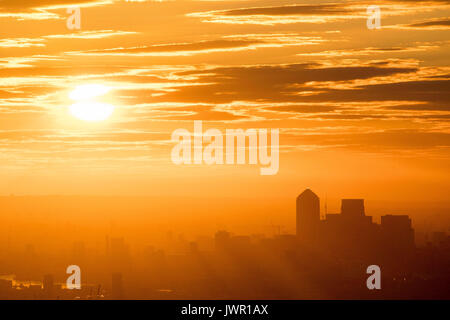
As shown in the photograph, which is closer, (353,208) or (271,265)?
(271,265)

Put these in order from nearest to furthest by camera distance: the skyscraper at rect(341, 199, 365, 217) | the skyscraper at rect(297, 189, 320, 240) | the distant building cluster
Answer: the distant building cluster < the skyscraper at rect(297, 189, 320, 240) < the skyscraper at rect(341, 199, 365, 217)

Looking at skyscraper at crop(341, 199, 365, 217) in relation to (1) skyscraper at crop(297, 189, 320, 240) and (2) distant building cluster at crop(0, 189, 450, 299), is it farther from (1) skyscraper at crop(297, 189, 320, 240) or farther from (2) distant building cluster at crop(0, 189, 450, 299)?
(1) skyscraper at crop(297, 189, 320, 240)

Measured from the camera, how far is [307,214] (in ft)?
210

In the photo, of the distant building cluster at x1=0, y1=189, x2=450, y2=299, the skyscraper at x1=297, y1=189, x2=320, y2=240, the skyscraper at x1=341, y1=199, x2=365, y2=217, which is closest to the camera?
the distant building cluster at x1=0, y1=189, x2=450, y2=299

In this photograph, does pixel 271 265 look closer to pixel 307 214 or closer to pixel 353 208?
pixel 307 214

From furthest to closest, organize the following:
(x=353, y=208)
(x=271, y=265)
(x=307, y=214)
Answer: (x=353, y=208)
(x=307, y=214)
(x=271, y=265)

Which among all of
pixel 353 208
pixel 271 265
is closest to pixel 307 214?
pixel 353 208

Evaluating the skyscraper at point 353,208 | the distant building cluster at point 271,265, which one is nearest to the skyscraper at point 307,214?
the distant building cluster at point 271,265

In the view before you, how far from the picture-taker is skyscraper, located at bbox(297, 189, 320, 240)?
61.5m

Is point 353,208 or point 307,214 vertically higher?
point 353,208

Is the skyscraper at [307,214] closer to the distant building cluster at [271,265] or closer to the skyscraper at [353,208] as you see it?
the distant building cluster at [271,265]

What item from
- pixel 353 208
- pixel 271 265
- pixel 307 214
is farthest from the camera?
pixel 353 208

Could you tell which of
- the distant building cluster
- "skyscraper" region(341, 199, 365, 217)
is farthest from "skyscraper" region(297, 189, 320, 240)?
"skyscraper" region(341, 199, 365, 217)
